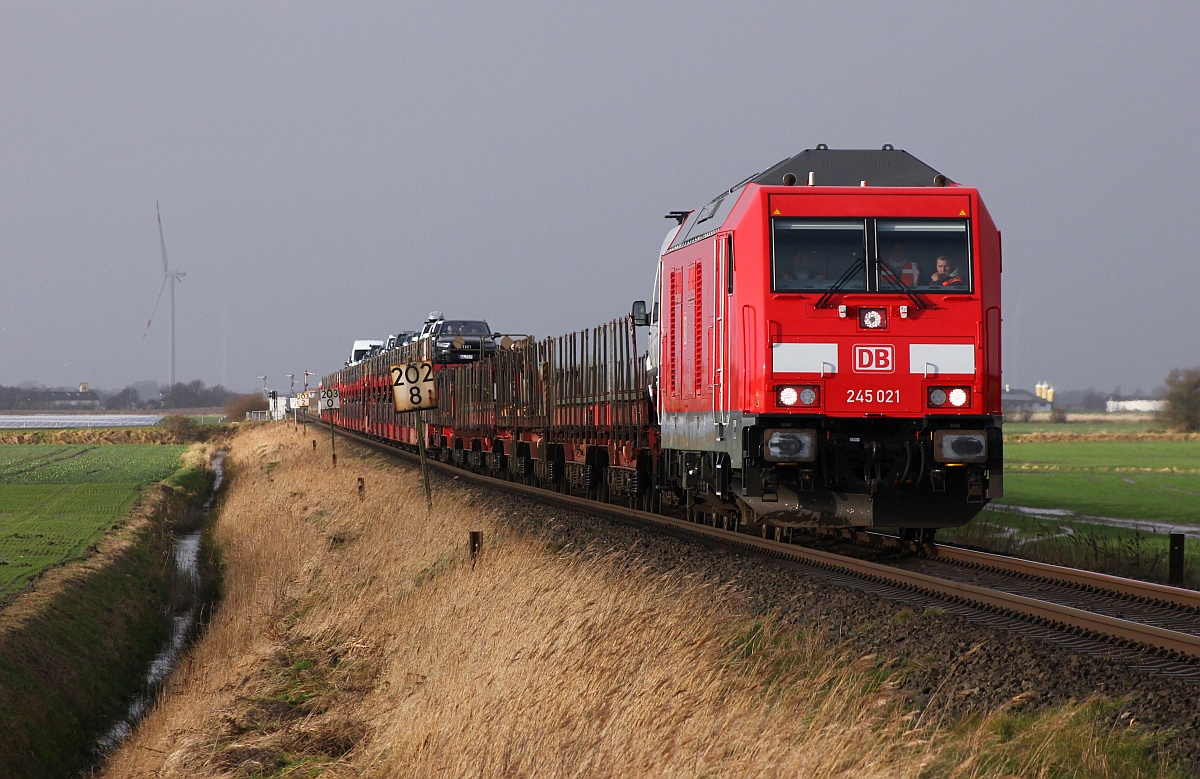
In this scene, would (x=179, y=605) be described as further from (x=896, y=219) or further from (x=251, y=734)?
(x=896, y=219)

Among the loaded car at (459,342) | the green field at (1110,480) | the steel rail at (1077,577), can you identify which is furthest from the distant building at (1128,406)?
the steel rail at (1077,577)

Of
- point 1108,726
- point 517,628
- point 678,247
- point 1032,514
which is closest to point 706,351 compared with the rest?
point 678,247

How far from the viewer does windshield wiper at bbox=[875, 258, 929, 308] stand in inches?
492

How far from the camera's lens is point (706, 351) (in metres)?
14.2

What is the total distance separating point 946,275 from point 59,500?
33374 millimetres

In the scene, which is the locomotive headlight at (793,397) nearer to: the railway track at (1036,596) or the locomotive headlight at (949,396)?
the locomotive headlight at (949,396)

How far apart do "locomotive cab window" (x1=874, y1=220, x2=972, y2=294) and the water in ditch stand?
34.8ft

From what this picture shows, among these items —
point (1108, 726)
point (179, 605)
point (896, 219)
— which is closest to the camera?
point (1108, 726)

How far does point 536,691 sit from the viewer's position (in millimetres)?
7117

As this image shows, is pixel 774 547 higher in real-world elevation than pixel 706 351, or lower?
lower

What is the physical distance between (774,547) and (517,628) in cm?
567

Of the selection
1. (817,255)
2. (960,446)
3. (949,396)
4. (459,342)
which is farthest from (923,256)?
(459,342)

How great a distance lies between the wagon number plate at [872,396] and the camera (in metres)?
12.4

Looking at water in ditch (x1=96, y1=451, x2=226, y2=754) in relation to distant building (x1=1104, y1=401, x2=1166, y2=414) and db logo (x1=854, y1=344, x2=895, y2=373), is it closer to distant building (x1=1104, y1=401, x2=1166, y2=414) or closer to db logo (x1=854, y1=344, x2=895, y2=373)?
db logo (x1=854, y1=344, x2=895, y2=373)
